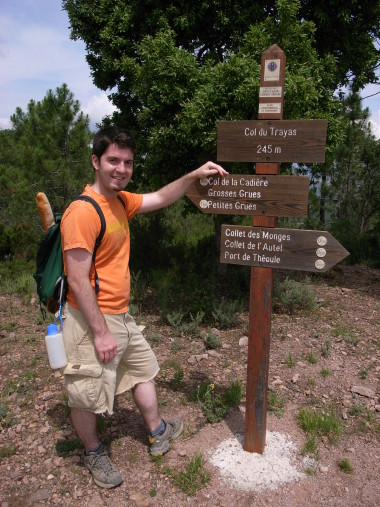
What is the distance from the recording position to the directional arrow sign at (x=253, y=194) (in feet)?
7.98

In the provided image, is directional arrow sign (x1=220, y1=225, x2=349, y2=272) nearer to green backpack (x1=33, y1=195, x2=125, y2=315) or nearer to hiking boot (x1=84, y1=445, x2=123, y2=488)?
green backpack (x1=33, y1=195, x2=125, y2=315)

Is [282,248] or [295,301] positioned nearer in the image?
[282,248]

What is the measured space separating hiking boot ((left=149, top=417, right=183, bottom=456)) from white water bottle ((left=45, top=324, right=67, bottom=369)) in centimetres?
97

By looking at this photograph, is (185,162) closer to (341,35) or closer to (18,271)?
(341,35)

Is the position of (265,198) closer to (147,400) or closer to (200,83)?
(147,400)

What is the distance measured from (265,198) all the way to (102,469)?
201cm

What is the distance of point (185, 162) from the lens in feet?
18.7

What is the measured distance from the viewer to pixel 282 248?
2.50m

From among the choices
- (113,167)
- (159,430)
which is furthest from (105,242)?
(159,430)

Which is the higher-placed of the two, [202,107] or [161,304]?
[202,107]

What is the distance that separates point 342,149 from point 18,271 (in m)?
9.42

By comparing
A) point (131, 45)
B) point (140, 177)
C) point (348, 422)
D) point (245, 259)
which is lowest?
point (348, 422)

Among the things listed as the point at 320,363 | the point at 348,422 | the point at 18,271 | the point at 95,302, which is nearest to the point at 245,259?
the point at 95,302

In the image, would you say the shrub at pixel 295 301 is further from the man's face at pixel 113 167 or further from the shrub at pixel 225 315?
the man's face at pixel 113 167
